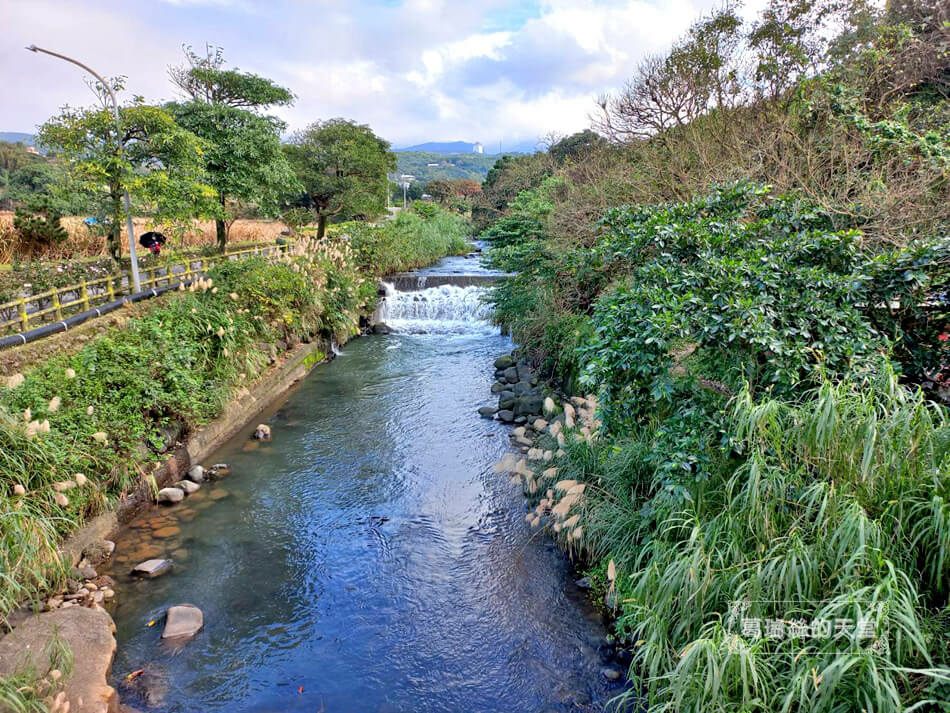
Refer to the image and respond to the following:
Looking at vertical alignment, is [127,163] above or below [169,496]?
above

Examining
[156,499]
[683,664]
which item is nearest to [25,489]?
[156,499]

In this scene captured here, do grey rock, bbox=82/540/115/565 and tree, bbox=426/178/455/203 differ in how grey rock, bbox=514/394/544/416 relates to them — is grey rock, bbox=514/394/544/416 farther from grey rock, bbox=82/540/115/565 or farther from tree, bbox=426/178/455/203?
tree, bbox=426/178/455/203

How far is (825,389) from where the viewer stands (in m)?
3.84

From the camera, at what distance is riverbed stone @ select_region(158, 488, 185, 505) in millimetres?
7400

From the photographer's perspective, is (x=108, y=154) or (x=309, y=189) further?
(x=309, y=189)

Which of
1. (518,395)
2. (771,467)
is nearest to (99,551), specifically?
(771,467)

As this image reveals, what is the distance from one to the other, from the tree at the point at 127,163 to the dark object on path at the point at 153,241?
7.46 feet

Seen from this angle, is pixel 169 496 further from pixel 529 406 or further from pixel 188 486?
pixel 529 406

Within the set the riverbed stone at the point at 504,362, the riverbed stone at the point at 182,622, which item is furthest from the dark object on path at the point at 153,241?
the riverbed stone at the point at 182,622

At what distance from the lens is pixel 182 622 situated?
524 centimetres

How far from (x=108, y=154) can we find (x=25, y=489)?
8.23 m

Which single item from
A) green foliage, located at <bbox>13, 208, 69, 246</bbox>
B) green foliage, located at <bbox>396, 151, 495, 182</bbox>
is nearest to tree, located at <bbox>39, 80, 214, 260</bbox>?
green foliage, located at <bbox>13, 208, 69, 246</bbox>

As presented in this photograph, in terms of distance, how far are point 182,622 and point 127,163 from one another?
9703 millimetres

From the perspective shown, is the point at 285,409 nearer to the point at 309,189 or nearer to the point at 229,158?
the point at 229,158
